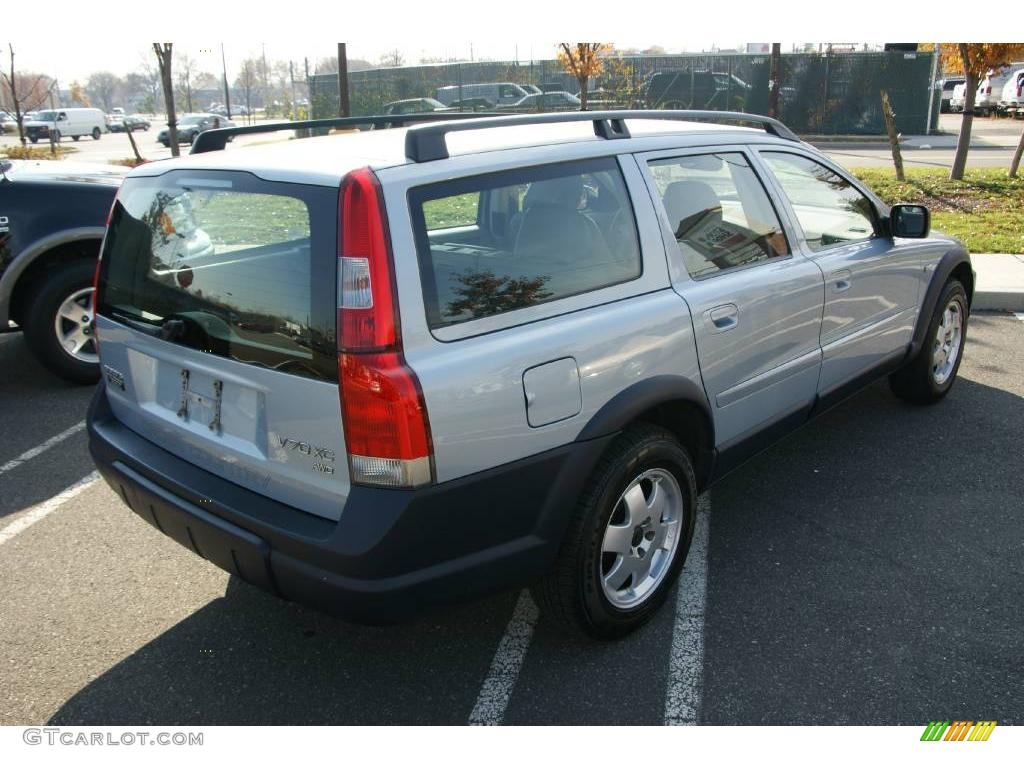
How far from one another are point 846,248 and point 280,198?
2737 millimetres

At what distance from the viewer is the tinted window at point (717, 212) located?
3129 millimetres

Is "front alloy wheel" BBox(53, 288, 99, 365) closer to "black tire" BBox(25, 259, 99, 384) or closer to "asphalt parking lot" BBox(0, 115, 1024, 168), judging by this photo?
"black tire" BBox(25, 259, 99, 384)

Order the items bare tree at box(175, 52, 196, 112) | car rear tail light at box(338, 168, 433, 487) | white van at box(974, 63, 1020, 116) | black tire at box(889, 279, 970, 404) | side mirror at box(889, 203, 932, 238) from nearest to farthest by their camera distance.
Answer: car rear tail light at box(338, 168, 433, 487) < side mirror at box(889, 203, 932, 238) < black tire at box(889, 279, 970, 404) < white van at box(974, 63, 1020, 116) < bare tree at box(175, 52, 196, 112)

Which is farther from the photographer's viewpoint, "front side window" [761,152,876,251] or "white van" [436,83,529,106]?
"white van" [436,83,529,106]

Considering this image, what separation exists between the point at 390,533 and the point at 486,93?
28.5 m

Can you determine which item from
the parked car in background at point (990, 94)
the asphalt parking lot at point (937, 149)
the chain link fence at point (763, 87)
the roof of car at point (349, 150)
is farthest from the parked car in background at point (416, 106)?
the roof of car at point (349, 150)

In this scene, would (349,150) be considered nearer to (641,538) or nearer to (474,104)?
(641,538)

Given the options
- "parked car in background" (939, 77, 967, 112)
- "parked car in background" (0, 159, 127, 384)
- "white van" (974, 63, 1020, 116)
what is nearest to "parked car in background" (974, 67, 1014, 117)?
"white van" (974, 63, 1020, 116)

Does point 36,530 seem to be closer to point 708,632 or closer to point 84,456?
point 84,456

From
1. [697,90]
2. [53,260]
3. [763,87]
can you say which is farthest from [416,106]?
[53,260]

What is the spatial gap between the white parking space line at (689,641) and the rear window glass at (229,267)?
1488 millimetres

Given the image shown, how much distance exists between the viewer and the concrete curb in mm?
7395

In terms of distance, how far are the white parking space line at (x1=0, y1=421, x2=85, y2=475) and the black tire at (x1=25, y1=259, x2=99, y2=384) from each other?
0.69m
